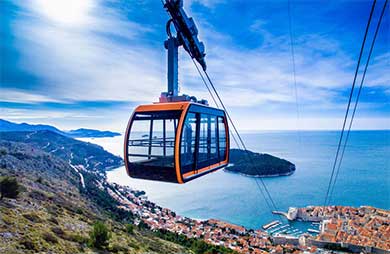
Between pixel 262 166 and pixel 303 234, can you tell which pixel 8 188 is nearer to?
pixel 303 234

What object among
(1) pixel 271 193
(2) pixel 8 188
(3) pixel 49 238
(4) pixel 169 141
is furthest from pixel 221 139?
(1) pixel 271 193

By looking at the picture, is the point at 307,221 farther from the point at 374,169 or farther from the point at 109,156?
the point at 109,156

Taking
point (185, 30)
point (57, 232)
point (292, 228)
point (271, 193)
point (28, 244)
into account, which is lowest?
point (292, 228)

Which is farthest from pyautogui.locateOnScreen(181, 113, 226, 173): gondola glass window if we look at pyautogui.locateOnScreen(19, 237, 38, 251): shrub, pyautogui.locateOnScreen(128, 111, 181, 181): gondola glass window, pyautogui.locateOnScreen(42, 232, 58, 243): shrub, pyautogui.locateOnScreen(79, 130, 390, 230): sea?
pyautogui.locateOnScreen(79, 130, 390, 230): sea

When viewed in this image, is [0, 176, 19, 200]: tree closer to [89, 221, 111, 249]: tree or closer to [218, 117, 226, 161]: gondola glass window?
[89, 221, 111, 249]: tree

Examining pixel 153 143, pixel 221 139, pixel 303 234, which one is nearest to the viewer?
pixel 153 143

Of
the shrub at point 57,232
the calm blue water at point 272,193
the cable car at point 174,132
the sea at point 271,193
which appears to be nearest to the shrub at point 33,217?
the shrub at point 57,232

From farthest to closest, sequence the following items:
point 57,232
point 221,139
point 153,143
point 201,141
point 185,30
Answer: point 57,232 < point 221,139 < point 185,30 < point 201,141 < point 153,143
